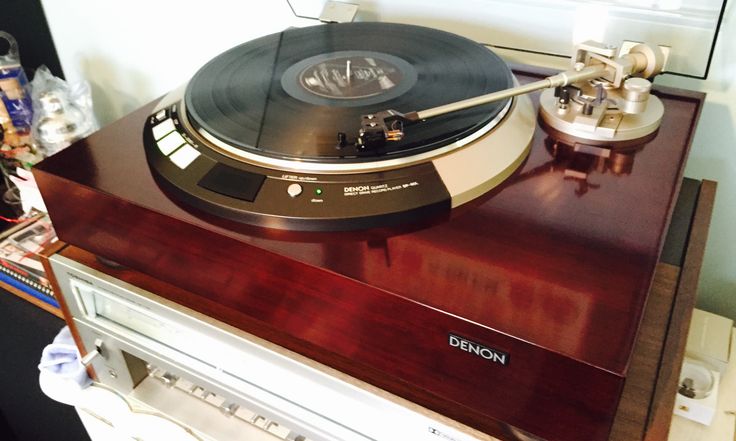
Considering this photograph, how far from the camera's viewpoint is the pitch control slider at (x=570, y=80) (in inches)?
20.9

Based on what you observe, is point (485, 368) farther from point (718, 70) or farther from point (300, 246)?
point (718, 70)

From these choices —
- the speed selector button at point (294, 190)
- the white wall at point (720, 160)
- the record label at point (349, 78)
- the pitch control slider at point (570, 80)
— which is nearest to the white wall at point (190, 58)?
the white wall at point (720, 160)

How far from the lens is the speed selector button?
52cm

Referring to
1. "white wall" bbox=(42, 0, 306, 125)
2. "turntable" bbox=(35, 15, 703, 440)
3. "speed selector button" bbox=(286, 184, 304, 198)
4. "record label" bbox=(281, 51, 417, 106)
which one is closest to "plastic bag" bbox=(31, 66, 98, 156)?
"white wall" bbox=(42, 0, 306, 125)

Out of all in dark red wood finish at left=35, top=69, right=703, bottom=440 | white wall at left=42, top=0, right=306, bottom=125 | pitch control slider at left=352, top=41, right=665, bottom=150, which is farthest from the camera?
white wall at left=42, top=0, right=306, bottom=125

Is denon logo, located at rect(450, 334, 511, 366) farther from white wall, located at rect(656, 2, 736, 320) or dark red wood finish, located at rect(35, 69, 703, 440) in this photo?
white wall, located at rect(656, 2, 736, 320)

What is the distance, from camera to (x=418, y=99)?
1.99 feet

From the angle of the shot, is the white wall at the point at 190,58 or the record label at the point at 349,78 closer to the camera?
the record label at the point at 349,78

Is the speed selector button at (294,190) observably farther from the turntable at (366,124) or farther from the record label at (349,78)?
the record label at (349,78)

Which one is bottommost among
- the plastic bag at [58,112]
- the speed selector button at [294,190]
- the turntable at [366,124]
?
the plastic bag at [58,112]

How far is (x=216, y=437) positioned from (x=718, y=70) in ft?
2.33

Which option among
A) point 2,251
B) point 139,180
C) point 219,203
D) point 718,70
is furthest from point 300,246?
point 2,251

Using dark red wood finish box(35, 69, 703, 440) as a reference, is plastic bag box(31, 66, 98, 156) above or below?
below

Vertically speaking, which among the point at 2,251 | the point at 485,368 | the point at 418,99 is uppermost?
the point at 418,99
